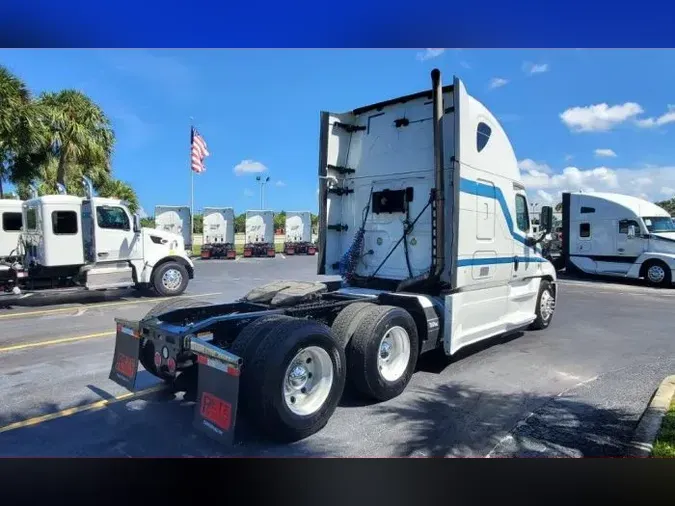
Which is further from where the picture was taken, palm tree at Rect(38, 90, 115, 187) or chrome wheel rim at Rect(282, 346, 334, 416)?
palm tree at Rect(38, 90, 115, 187)

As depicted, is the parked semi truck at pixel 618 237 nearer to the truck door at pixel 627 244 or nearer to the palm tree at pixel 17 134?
the truck door at pixel 627 244

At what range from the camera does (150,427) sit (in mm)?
3990

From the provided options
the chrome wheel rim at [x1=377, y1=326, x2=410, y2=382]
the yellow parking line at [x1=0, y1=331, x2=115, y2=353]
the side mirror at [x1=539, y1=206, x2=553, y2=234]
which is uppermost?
the side mirror at [x1=539, y1=206, x2=553, y2=234]

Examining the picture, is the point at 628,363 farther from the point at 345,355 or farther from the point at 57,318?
the point at 57,318

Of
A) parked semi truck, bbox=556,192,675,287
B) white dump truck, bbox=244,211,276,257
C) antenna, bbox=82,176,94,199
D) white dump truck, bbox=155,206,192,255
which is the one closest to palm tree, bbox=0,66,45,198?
antenna, bbox=82,176,94,199

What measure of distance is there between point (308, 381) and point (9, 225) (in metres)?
11.8

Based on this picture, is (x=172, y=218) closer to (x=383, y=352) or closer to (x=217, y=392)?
(x=383, y=352)

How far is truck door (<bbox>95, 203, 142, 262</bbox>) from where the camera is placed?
11.0m

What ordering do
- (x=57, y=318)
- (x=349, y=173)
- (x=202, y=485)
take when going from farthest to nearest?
(x=57, y=318), (x=349, y=173), (x=202, y=485)

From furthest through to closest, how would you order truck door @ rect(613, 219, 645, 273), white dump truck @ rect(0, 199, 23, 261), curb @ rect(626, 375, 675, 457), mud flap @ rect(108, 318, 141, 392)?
truck door @ rect(613, 219, 645, 273) → white dump truck @ rect(0, 199, 23, 261) → mud flap @ rect(108, 318, 141, 392) → curb @ rect(626, 375, 675, 457)

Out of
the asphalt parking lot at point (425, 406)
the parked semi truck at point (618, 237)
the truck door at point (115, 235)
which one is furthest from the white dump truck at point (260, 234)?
the asphalt parking lot at point (425, 406)

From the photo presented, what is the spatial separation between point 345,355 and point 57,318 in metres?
6.86

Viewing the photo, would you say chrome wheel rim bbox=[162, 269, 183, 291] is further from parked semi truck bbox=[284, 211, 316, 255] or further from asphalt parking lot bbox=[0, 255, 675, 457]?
parked semi truck bbox=[284, 211, 316, 255]

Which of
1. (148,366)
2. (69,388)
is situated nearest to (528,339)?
(148,366)
